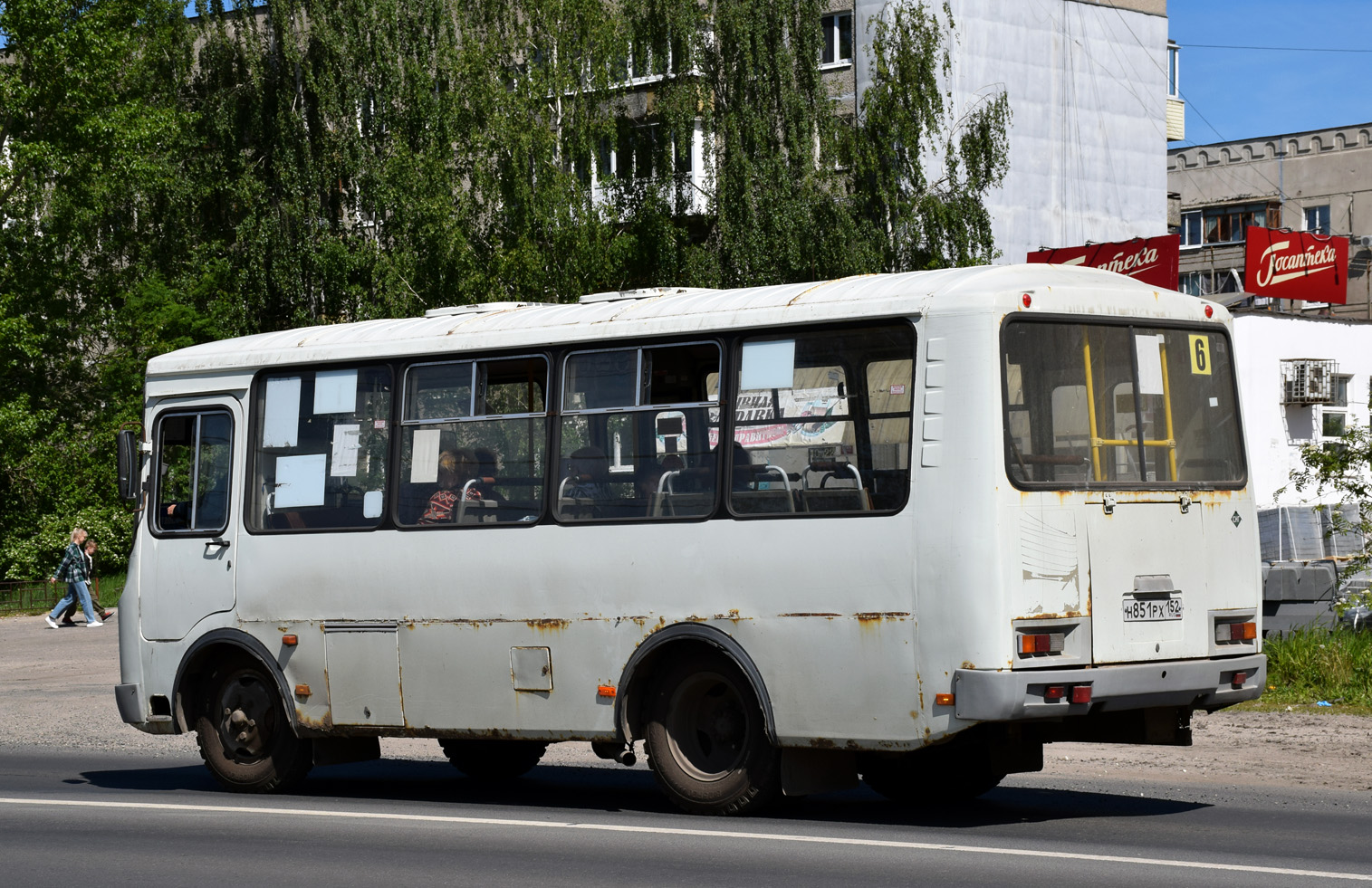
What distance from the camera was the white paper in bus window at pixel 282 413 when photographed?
1233 cm

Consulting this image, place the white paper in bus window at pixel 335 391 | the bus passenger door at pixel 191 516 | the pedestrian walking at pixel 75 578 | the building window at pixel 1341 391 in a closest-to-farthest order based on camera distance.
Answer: the white paper in bus window at pixel 335 391 < the bus passenger door at pixel 191 516 < the pedestrian walking at pixel 75 578 < the building window at pixel 1341 391

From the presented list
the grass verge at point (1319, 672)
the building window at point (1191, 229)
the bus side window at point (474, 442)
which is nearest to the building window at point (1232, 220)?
the building window at point (1191, 229)

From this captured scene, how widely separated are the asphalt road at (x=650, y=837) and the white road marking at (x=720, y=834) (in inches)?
0.8

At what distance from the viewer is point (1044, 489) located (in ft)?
30.6

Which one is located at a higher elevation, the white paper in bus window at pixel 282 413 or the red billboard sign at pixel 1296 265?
the red billboard sign at pixel 1296 265

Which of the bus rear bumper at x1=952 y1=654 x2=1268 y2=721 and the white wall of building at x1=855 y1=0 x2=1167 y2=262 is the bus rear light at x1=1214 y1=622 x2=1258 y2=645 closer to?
the bus rear bumper at x1=952 y1=654 x2=1268 y2=721

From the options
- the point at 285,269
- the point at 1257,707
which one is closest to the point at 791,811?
the point at 1257,707

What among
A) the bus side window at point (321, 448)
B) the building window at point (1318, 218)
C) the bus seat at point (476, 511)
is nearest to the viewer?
the bus seat at point (476, 511)

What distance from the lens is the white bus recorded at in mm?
9289

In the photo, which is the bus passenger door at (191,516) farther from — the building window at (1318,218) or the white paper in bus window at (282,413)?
the building window at (1318,218)

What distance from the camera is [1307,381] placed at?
37875mm

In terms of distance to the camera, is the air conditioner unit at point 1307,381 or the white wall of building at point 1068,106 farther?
the white wall of building at point 1068,106

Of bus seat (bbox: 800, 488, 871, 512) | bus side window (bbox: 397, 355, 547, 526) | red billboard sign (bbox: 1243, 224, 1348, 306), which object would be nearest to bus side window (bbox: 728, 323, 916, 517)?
bus seat (bbox: 800, 488, 871, 512)

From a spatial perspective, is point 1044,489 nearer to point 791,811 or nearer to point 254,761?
point 791,811
